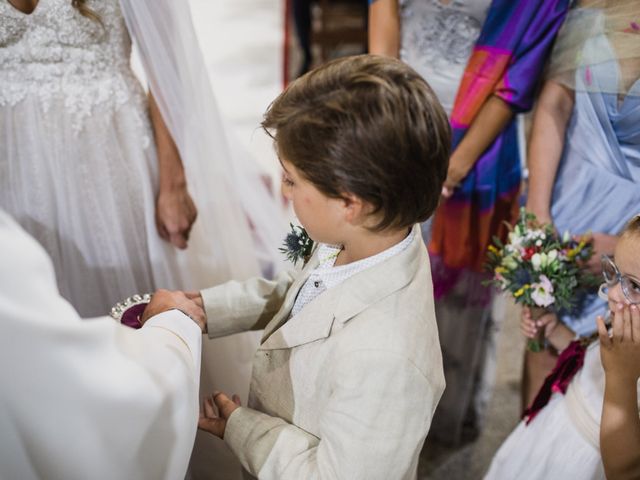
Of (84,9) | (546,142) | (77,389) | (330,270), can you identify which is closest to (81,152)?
(84,9)

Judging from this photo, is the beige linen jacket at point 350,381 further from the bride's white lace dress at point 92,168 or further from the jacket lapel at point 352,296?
the bride's white lace dress at point 92,168

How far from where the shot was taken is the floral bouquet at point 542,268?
1.39 m

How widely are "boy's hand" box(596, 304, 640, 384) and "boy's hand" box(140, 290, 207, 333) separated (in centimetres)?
78

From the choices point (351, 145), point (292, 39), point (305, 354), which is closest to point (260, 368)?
point (305, 354)

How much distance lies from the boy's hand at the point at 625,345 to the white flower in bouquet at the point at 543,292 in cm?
30

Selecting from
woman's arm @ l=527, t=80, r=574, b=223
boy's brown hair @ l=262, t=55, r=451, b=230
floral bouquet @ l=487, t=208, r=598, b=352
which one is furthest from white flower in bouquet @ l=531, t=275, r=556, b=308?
boy's brown hair @ l=262, t=55, r=451, b=230

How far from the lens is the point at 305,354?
1003mm

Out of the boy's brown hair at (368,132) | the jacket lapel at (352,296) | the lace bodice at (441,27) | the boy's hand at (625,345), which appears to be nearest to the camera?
the boy's brown hair at (368,132)

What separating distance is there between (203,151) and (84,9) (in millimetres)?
435

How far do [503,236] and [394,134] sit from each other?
113cm

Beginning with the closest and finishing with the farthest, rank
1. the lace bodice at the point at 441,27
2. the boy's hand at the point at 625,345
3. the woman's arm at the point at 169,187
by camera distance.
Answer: the boy's hand at the point at 625,345 → the woman's arm at the point at 169,187 → the lace bodice at the point at 441,27

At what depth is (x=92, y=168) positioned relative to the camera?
1382 mm

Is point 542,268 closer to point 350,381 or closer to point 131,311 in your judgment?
point 350,381

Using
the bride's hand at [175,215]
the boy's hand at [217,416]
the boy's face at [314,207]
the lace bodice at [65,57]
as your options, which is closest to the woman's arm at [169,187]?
the bride's hand at [175,215]
